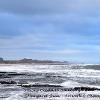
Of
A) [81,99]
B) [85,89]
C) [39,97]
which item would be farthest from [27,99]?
[85,89]

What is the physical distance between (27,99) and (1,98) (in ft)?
9.48

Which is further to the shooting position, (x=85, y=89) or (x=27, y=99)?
(x=85, y=89)

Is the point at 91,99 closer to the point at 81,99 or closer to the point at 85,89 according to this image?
the point at 81,99

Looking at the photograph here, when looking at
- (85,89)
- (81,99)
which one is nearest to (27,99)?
(81,99)

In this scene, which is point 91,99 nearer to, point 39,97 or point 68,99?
point 68,99

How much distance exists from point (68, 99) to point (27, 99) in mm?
4485

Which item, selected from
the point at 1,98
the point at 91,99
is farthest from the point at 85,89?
the point at 1,98

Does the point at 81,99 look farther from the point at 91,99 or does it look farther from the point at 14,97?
the point at 14,97

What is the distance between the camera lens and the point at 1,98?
39.2 metres

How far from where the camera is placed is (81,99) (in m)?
39.3

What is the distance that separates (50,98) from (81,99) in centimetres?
342

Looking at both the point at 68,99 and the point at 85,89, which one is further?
the point at 85,89

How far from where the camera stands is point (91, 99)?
39.4m

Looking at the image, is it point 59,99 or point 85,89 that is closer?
point 59,99
